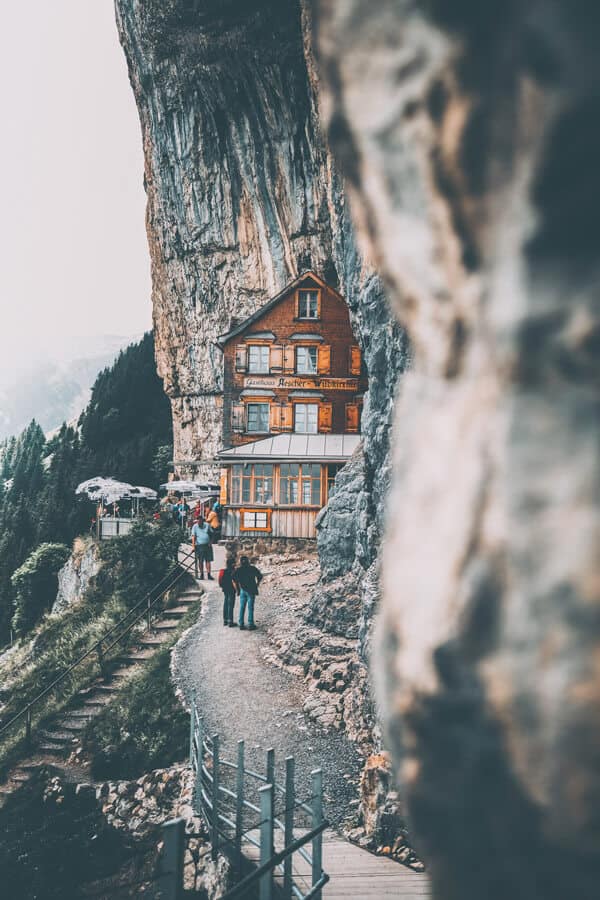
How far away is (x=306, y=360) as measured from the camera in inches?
1125

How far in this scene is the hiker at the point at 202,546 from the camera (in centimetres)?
2014

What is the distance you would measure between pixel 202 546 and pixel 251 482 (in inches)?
198

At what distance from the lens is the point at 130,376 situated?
5366 centimetres

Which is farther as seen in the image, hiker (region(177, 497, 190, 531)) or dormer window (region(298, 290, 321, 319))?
dormer window (region(298, 290, 321, 319))

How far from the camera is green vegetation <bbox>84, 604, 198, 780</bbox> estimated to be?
12.8 m

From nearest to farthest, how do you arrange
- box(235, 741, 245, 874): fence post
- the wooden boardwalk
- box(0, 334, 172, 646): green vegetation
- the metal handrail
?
the wooden boardwalk → box(235, 741, 245, 874): fence post → the metal handrail → box(0, 334, 172, 646): green vegetation

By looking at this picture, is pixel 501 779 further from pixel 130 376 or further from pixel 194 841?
pixel 130 376

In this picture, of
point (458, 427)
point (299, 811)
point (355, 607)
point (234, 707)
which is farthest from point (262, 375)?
point (458, 427)

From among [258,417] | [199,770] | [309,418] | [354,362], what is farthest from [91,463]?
[199,770]

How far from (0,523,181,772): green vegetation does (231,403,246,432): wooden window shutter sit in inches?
246

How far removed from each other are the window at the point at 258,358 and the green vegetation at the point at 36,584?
1439 centimetres

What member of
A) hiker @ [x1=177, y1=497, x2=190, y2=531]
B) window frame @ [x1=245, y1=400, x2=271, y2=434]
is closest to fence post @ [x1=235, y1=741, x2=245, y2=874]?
hiker @ [x1=177, y1=497, x2=190, y2=531]

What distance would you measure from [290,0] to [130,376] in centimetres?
3141

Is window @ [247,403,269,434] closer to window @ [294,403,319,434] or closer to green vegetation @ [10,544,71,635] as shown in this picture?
window @ [294,403,319,434]
